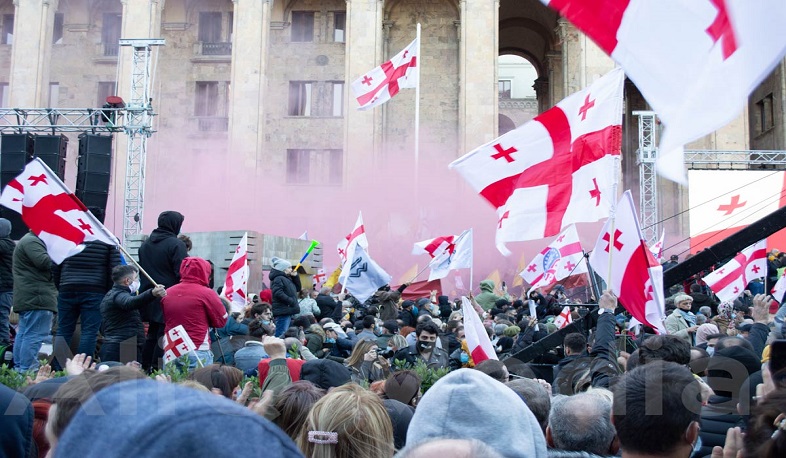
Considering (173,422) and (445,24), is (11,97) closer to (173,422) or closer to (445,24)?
(445,24)

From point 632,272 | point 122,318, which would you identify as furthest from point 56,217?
point 632,272

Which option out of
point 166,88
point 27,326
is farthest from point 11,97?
point 27,326

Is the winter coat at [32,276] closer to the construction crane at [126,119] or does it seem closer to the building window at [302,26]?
the construction crane at [126,119]

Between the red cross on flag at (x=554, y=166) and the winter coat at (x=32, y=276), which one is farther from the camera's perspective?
the winter coat at (x=32, y=276)

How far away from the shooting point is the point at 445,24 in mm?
37219

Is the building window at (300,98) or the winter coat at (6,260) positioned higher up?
the building window at (300,98)

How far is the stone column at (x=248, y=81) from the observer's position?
110ft

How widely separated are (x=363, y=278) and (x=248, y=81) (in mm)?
20075

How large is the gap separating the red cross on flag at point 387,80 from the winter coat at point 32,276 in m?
14.6

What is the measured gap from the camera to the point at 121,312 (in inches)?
306

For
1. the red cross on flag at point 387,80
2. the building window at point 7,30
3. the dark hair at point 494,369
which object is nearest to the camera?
the dark hair at point 494,369

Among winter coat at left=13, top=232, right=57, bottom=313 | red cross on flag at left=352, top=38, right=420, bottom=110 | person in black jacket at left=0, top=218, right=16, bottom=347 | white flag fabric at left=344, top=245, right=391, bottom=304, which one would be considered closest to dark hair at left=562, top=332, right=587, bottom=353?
winter coat at left=13, top=232, right=57, bottom=313

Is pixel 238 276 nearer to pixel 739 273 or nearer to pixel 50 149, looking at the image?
pixel 739 273

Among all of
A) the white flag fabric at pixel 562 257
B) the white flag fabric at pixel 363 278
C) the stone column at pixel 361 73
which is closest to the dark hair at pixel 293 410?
the white flag fabric at pixel 562 257
